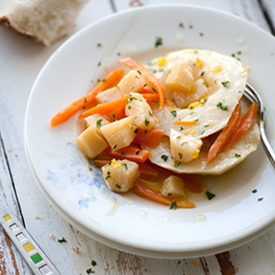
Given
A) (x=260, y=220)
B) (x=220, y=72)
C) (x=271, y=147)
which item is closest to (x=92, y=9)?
(x=220, y=72)

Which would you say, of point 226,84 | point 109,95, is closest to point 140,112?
point 109,95

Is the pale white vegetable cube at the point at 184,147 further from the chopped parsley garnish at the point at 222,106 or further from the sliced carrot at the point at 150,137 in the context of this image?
the chopped parsley garnish at the point at 222,106

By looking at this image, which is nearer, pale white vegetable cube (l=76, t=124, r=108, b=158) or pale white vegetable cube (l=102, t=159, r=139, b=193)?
pale white vegetable cube (l=102, t=159, r=139, b=193)

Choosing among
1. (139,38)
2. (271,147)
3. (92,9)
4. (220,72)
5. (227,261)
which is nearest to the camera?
(227,261)

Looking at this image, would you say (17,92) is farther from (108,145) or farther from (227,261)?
(227,261)

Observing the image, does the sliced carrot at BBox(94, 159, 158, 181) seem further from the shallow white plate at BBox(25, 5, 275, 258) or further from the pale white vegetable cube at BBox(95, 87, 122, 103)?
the pale white vegetable cube at BBox(95, 87, 122, 103)

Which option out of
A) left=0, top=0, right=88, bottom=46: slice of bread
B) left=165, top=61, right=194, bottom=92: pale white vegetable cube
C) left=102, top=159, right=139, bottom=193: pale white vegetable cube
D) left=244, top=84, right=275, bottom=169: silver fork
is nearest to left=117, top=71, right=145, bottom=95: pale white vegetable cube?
left=165, top=61, right=194, bottom=92: pale white vegetable cube
